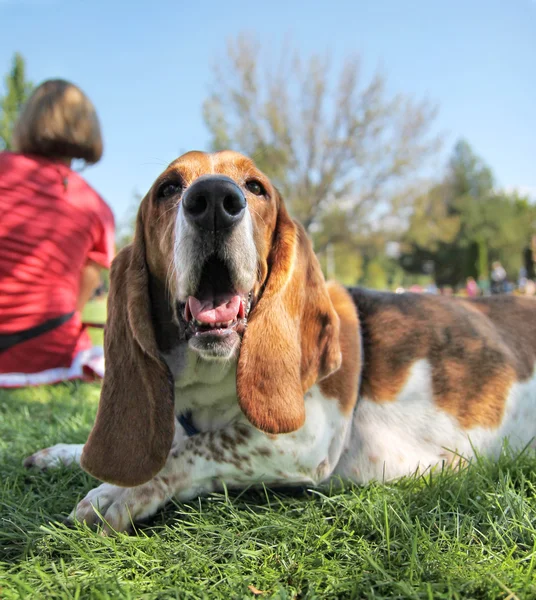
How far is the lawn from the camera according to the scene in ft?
4.53

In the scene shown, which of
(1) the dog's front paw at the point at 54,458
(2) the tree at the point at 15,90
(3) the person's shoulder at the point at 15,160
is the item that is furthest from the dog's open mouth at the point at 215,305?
(2) the tree at the point at 15,90

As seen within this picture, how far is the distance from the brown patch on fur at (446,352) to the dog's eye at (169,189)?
1091mm

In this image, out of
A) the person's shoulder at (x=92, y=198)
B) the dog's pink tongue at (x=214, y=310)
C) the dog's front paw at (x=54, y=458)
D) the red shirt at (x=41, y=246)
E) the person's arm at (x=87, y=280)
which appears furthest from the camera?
the person's arm at (x=87, y=280)

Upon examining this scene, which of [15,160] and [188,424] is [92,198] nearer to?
[15,160]

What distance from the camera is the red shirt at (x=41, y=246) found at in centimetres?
416

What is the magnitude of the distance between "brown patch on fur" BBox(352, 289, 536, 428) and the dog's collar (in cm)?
80

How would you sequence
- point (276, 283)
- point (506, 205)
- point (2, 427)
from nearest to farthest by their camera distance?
point (276, 283) → point (2, 427) → point (506, 205)

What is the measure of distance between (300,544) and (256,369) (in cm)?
62

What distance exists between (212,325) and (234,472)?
582 mm

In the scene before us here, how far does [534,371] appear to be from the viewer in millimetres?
2666

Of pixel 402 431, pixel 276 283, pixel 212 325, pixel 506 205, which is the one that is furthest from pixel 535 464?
pixel 506 205

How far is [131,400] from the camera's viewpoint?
1.94m

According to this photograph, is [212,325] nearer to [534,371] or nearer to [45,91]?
[534,371]

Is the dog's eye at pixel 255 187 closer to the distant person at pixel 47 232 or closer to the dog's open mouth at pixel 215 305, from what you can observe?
the dog's open mouth at pixel 215 305
